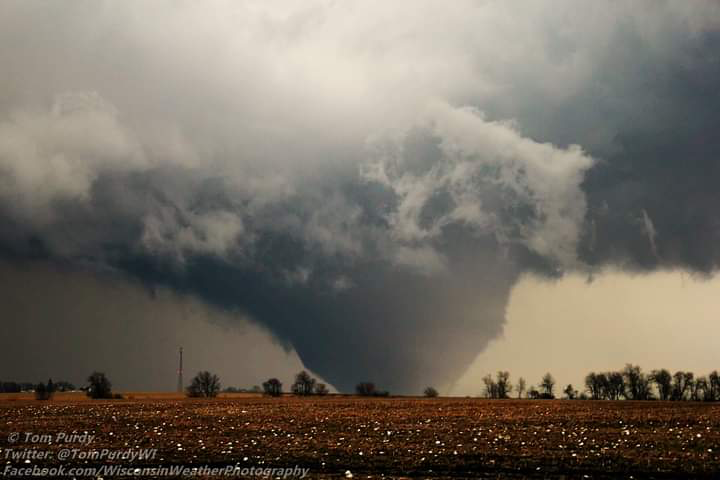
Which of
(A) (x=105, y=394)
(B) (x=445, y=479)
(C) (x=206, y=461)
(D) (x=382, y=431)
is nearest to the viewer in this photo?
(B) (x=445, y=479)

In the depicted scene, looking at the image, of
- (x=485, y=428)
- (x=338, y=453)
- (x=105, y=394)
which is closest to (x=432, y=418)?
(x=485, y=428)

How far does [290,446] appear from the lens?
39.4 meters

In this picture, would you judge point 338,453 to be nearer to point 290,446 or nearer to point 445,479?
point 290,446

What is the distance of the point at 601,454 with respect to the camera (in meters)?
35.3

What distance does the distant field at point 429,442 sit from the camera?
3212 cm

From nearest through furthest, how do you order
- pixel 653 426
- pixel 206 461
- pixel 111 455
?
pixel 206 461 → pixel 111 455 → pixel 653 426

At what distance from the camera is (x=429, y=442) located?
132 ft

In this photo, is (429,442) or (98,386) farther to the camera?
(98,386)

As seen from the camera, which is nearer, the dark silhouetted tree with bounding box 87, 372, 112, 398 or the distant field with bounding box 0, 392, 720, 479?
the distant field with bounding box 0, 392, 720, 479

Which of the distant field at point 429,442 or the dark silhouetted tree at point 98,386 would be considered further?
the dark silhouetted tree at point 98,386

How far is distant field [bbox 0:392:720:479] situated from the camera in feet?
105

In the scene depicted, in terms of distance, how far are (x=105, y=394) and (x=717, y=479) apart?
168 metres

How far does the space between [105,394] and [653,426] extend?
153 m

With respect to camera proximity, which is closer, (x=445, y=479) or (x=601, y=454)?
(x=445, y=479)
